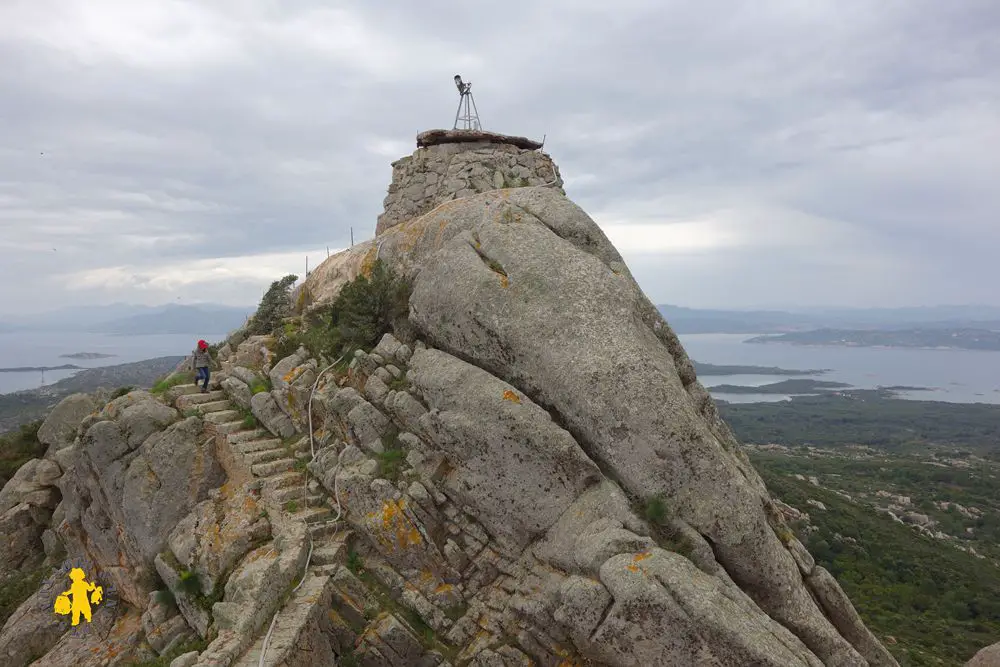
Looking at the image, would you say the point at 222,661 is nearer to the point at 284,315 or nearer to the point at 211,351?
the point at 284,315

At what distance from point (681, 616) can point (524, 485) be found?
150 inches

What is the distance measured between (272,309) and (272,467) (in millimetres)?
8721

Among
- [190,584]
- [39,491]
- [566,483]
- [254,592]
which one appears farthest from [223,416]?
[39,491]

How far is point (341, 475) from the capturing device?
1333 cm

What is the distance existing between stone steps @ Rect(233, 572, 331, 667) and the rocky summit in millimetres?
43

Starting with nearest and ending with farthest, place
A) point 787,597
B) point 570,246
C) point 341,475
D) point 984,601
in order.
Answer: point 787,597 < point 341,475 < point 570,246 < point 984,601

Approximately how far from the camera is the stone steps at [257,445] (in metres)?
15.0

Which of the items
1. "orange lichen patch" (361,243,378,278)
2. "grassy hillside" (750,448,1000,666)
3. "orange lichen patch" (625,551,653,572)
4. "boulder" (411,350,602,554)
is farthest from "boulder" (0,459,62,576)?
"grassy hillside" (750,448,1000,666)

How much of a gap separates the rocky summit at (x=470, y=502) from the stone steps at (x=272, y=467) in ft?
0.12

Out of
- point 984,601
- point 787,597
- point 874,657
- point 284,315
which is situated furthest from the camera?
point 984,601

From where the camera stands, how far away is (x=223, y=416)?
16.1 meters

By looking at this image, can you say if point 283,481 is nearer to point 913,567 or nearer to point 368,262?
point 368,262

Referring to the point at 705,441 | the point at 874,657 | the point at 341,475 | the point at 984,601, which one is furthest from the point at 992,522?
the point at 341,475

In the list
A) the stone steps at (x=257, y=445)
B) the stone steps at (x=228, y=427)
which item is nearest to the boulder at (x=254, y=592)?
the stone steps at (x=257, y=445)
